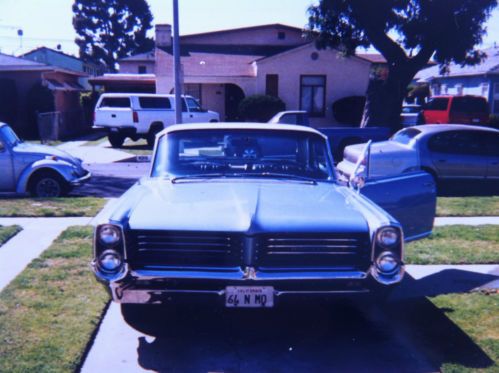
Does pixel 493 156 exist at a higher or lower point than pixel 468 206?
higher

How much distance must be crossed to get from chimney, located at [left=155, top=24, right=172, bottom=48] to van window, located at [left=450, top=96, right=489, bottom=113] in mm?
14545

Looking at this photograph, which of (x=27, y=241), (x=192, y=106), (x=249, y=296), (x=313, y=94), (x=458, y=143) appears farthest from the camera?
(x=313, y=94)

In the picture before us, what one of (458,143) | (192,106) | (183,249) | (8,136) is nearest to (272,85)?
(192,106)

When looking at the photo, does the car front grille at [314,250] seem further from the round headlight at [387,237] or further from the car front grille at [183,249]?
the car front grille at [183,249]

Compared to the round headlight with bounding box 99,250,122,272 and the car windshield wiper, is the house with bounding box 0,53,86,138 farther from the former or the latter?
the round headlight with bounding box 99,250,122,272

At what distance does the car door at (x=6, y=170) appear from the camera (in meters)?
10.6

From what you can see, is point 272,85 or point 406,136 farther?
point 272,85

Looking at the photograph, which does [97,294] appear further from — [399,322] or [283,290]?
[399,322]

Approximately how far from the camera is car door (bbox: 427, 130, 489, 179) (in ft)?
39.8

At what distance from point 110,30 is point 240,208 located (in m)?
62.9

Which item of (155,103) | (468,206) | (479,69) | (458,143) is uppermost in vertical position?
(479,69)

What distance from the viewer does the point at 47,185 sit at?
432 inches

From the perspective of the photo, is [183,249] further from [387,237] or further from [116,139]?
[116,139]

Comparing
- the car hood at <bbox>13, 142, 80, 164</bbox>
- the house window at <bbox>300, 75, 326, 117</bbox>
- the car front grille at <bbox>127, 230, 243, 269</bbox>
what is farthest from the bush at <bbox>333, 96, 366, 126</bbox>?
the car front grille at <bbox>127, 230, 243, 269</bbox>
